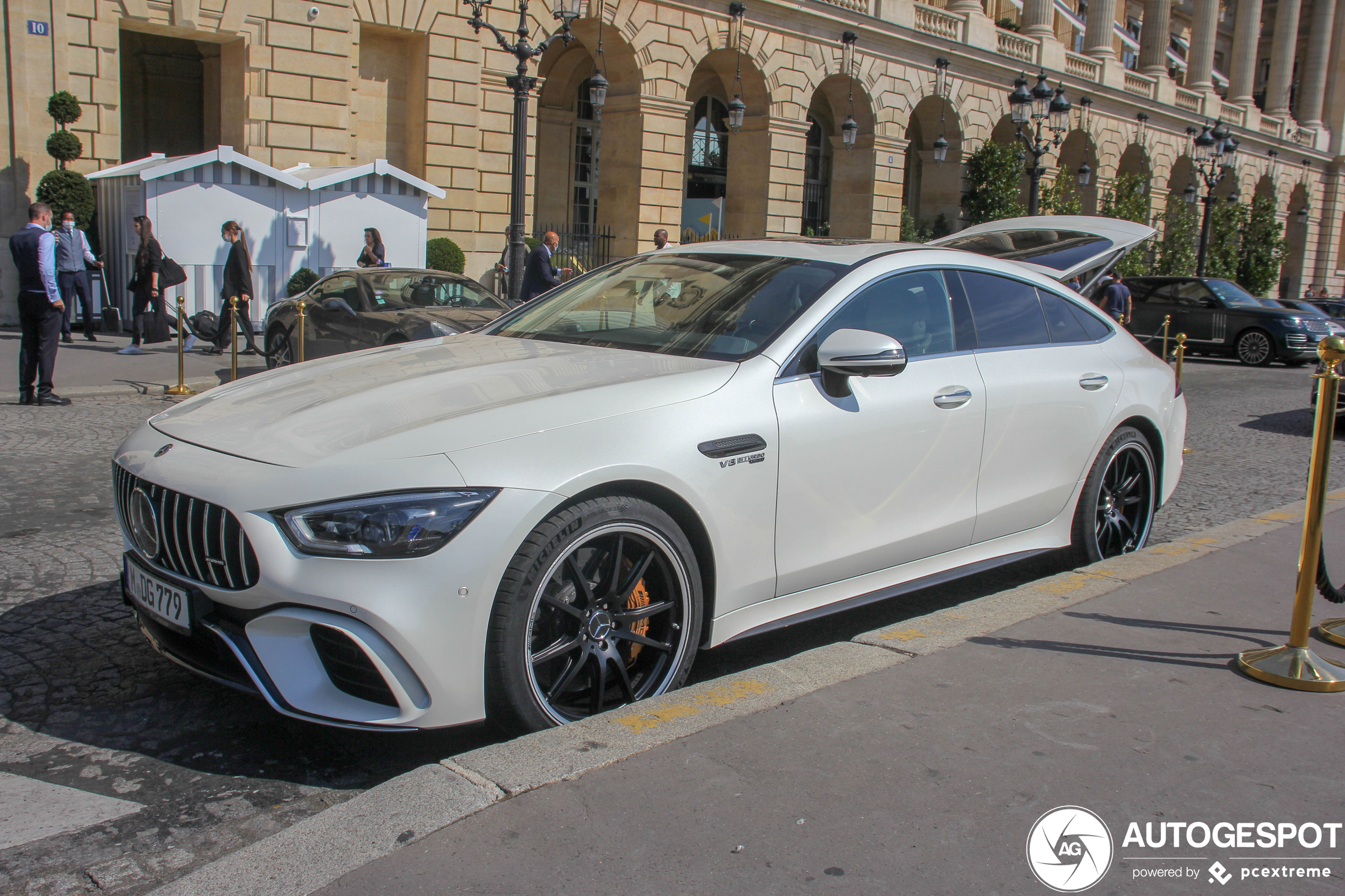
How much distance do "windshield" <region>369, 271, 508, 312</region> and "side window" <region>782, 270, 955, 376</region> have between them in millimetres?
8801

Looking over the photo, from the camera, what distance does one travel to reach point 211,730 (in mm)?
3303

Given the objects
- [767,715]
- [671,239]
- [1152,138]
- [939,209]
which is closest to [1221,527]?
[767,715]

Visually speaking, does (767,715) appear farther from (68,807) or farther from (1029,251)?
(1029,251)

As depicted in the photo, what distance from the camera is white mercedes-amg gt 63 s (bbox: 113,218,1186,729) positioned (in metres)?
2.80

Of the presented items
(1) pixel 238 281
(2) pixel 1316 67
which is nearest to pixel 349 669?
(1) pixel 238 281

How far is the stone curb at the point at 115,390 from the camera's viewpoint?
35.3 ft

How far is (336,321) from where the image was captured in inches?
484

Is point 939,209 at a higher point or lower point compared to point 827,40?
lower

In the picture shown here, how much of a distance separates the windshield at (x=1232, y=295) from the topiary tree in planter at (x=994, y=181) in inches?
420

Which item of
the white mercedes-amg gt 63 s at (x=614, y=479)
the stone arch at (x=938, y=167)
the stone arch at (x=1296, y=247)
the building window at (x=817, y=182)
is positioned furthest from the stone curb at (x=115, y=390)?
the stone arch at (x=1296, y=247)

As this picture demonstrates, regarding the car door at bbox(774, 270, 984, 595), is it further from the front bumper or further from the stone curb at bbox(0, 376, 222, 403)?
the stone curb at bbox(0, 376, 222, 403)

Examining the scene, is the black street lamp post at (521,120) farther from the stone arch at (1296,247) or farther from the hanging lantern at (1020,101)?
the stone arch at (1296,247)

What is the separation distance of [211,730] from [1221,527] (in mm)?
5027

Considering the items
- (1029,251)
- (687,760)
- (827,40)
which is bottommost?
(687,760)
